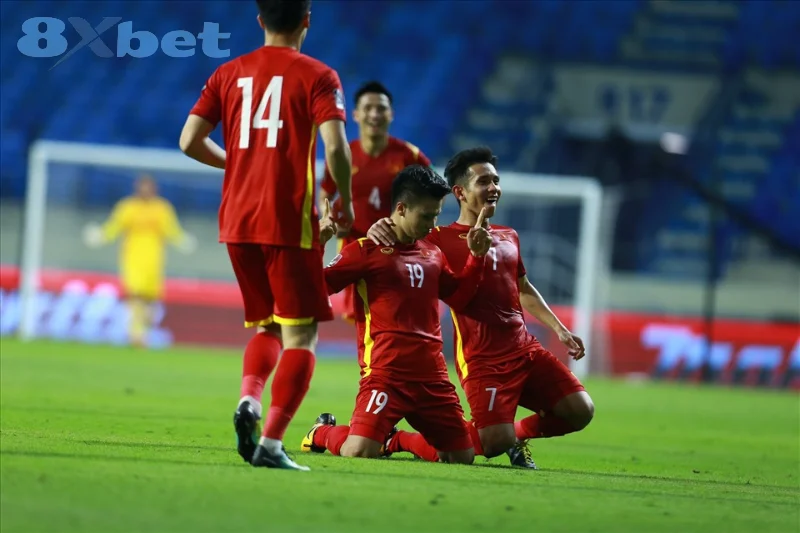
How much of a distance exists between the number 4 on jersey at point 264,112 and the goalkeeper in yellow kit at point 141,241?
12256mm

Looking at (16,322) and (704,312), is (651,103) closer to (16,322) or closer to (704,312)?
(704,312)

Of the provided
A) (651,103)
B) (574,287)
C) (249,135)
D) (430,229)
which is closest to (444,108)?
(651,103)

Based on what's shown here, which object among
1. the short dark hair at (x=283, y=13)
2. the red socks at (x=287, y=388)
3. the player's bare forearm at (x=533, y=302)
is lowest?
the red socks at (x=287, y=388)

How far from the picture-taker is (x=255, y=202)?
4973 mm

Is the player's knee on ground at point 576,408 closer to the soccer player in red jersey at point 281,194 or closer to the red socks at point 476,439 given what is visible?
the red socks at point 476,439

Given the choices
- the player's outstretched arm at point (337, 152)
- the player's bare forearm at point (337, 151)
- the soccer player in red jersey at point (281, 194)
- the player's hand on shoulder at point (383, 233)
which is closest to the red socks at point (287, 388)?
the soccer player in red jersey at point (281, 194)

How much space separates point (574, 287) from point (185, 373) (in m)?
6.45

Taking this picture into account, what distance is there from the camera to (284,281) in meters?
4.96

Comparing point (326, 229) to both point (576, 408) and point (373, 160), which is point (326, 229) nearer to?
point (576, 408)

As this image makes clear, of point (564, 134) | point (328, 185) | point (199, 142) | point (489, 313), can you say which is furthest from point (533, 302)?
point (564, 134)

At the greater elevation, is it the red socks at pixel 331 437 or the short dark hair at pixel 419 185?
the short dark hair at pixel 419 185

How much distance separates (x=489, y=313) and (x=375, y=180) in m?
1.96

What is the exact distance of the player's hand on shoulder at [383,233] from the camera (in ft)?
19.8

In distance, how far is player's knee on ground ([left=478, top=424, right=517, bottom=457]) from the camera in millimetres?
6332
